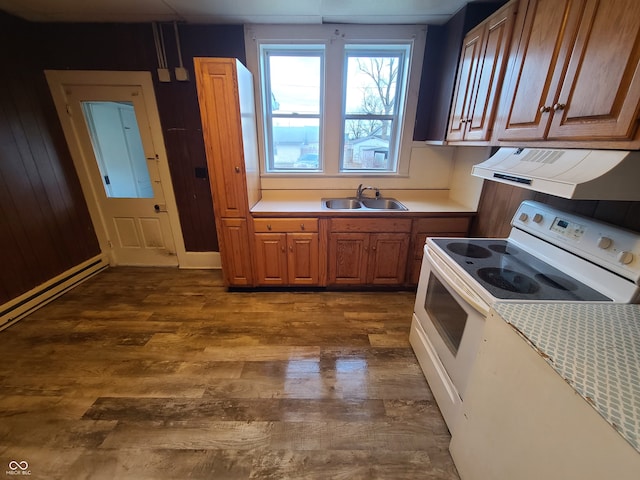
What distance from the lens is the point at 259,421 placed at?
1465mm

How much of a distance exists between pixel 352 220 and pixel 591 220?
5.14 ft

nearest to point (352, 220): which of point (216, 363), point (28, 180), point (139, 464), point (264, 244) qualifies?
point (264, 244)

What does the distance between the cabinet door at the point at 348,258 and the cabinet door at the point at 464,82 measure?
1190 millimetres

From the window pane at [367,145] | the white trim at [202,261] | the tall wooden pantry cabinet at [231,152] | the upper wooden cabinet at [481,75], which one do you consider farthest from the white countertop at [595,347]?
the white trim at [202,261]

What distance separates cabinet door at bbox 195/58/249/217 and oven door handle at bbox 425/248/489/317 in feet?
5.54

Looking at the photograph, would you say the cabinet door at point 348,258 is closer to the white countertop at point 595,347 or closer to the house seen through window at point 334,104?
the house seen through window at point 334,104

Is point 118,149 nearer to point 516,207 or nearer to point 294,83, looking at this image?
point 294,83

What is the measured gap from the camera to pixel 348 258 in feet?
8.45

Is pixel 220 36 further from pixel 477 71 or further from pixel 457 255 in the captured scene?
pixel 457 255

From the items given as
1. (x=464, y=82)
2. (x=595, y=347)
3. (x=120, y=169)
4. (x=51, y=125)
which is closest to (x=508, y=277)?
(x=595, y=347)

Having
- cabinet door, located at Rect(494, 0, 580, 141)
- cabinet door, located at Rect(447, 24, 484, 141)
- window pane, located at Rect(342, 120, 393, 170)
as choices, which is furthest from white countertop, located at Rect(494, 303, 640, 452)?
window pane, located at Rect(342, 120, 393, 170)

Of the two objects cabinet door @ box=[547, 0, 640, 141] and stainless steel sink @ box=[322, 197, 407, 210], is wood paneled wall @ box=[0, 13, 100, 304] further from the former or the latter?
cabinet door @ box=[547, 0, 640, 141]

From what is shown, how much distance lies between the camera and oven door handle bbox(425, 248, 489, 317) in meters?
1.12

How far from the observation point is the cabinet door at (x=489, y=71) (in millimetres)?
1575
